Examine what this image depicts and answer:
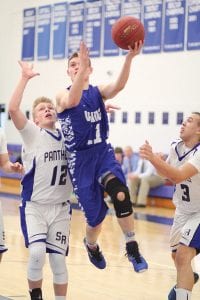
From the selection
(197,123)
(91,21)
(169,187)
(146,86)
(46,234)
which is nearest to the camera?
(46,234)

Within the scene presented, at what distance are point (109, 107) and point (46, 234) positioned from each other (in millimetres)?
1393

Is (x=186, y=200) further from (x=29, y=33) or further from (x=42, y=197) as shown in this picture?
(x=29, y=33)

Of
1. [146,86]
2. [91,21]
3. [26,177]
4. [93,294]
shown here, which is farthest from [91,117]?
[91,21]

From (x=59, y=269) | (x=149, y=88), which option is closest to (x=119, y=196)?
(x=59, y=269)

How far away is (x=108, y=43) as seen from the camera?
14.9 meters

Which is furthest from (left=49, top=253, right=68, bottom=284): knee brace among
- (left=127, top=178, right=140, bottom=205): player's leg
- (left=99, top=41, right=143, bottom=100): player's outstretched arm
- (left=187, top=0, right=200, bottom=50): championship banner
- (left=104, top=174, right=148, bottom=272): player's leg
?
(left=187, top=0, right=200, bottom=50): championship banner

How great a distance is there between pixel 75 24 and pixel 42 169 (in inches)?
455

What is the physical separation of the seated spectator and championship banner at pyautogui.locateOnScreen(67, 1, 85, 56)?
4.05 m

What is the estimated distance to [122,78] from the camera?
4656 millimetres

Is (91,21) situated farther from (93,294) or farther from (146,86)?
(93,294)

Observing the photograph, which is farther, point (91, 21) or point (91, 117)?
point (91, 21)

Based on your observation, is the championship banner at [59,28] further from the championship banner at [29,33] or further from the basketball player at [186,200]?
the basketball player at [186,200]

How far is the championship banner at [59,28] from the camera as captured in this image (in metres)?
15.9

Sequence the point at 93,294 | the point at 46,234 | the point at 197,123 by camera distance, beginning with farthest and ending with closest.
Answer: the point at 93,294 < the point at 197,123 < the point at 46,234
